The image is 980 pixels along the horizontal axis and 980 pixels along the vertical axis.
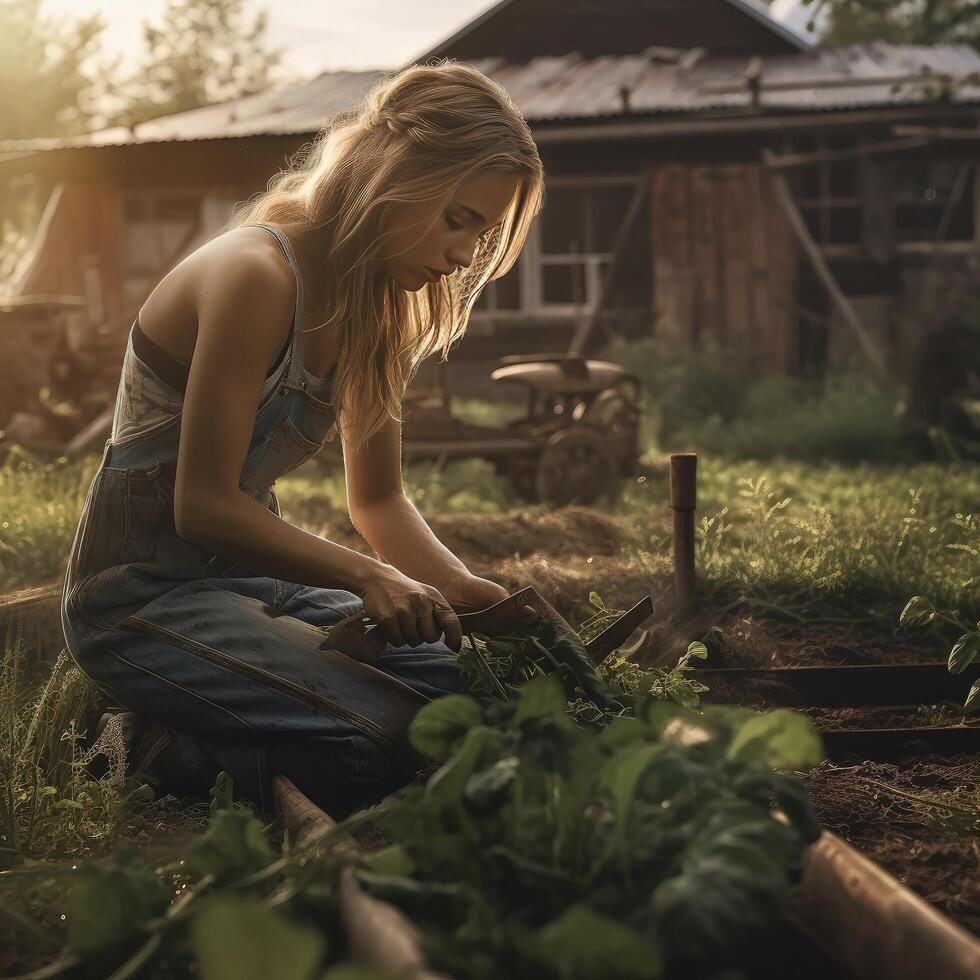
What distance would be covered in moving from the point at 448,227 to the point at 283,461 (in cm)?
65

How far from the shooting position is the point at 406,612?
221 cm

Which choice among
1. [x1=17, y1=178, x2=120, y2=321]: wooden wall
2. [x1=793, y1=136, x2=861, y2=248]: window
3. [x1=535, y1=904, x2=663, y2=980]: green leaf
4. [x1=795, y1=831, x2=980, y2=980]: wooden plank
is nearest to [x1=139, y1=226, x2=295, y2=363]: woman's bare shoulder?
[x1=795, y1=831, x2=980, y2=980]: wooden plank

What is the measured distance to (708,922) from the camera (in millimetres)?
1199

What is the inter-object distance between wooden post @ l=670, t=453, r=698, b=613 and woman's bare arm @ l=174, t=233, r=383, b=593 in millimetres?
1576

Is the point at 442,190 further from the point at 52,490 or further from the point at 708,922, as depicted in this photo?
the point at 52,490

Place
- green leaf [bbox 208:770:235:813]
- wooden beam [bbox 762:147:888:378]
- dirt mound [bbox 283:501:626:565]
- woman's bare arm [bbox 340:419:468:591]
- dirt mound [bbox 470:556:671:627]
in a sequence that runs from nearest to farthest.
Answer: green leaf [bbox 208:770:235:813]
woman's bare arm [bbox 340:419:468:591]
dirt mound [bbox 470:556:671:627]
dirt mound [bbox 283:501:626:565]
wooden beam [bbox 762:147:888:378]

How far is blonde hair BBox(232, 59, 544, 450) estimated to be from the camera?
2.41m

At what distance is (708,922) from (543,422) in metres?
6.08

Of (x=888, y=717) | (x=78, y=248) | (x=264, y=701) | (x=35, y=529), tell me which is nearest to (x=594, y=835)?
(x=264, y=701)

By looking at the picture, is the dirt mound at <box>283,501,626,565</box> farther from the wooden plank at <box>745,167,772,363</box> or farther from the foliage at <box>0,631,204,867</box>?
the wooden plank at <box>745,167,772,363</box>

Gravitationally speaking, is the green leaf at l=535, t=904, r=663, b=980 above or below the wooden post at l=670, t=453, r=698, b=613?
above

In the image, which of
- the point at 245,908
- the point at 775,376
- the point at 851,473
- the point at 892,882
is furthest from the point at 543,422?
the point at 245,908

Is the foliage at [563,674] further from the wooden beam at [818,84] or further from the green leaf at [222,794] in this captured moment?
the wooden beam at [818,84]

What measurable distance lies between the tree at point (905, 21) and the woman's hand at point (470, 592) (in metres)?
5.28
